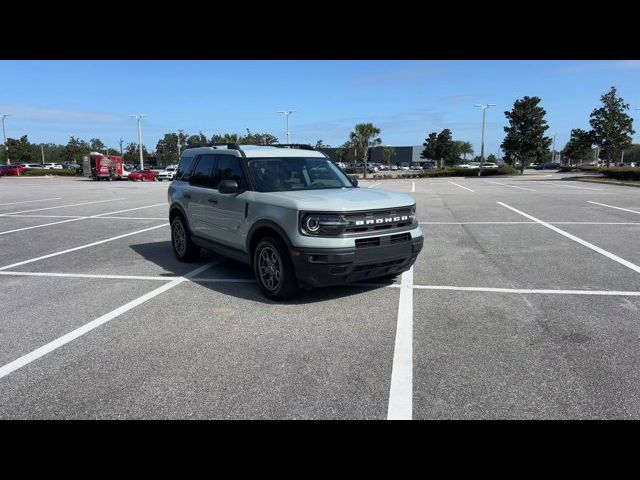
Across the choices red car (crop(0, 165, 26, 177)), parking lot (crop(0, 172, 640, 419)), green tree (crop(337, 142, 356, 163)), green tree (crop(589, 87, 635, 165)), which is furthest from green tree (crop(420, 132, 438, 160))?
parking lot (crop(0, 172, 640, 419))

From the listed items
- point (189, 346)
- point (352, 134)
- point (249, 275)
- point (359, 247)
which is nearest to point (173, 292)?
point (249, 275)

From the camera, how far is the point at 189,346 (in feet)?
14.1

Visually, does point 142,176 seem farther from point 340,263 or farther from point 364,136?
point 340,263

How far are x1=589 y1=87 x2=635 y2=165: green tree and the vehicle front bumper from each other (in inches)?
2139

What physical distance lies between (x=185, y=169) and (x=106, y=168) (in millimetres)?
46375

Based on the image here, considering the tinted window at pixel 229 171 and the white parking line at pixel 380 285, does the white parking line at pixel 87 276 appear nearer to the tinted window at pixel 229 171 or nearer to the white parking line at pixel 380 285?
the white parking line at pixel 380 285

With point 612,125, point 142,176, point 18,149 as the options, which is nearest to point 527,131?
point 612,125

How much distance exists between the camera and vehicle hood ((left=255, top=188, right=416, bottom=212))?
5191mm

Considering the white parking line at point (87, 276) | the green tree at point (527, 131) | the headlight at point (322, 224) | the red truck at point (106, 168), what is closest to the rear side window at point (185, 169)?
the white parking line at point (87, 276)

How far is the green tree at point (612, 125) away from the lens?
48.9 meters

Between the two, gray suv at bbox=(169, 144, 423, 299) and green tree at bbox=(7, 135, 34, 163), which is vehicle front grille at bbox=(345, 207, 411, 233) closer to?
gray suv at bbox=(169, 144, 423, 299)
